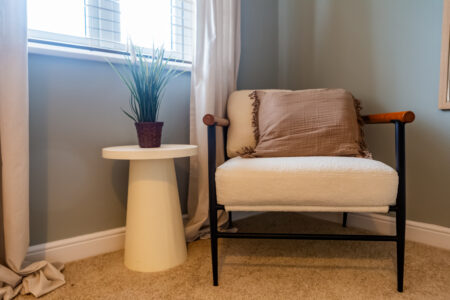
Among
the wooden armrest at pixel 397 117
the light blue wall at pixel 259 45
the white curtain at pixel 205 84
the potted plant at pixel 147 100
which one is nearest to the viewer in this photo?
the wooden armrest at pixel 397 117

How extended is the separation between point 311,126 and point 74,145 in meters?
1.00

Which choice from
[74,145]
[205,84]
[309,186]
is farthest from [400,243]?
[74,145]

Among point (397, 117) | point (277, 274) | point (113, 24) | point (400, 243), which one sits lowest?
point (277, 274)

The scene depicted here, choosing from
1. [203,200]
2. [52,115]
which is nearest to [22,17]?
[52,115]

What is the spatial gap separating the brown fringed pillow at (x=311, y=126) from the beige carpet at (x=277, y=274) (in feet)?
1.45

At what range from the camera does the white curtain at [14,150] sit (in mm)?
1009

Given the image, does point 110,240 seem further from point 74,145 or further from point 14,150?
point 14,150

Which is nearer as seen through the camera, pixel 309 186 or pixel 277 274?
pixel 309 186

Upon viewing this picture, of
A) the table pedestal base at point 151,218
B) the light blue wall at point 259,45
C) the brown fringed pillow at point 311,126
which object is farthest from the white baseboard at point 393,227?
the table pedestal base at point 151,218

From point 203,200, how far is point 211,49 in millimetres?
750

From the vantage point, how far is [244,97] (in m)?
1.52

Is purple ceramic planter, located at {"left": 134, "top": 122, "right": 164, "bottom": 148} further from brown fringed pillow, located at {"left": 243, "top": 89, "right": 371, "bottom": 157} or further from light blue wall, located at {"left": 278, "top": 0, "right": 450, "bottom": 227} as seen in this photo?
light blue wall, located at {"left": 278, "top": 0, "right": 450, "bottom": 227}

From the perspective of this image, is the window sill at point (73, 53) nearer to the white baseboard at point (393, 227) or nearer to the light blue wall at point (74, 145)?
the light blue wall at point (74, 145)

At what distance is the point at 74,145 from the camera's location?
1.28 m
